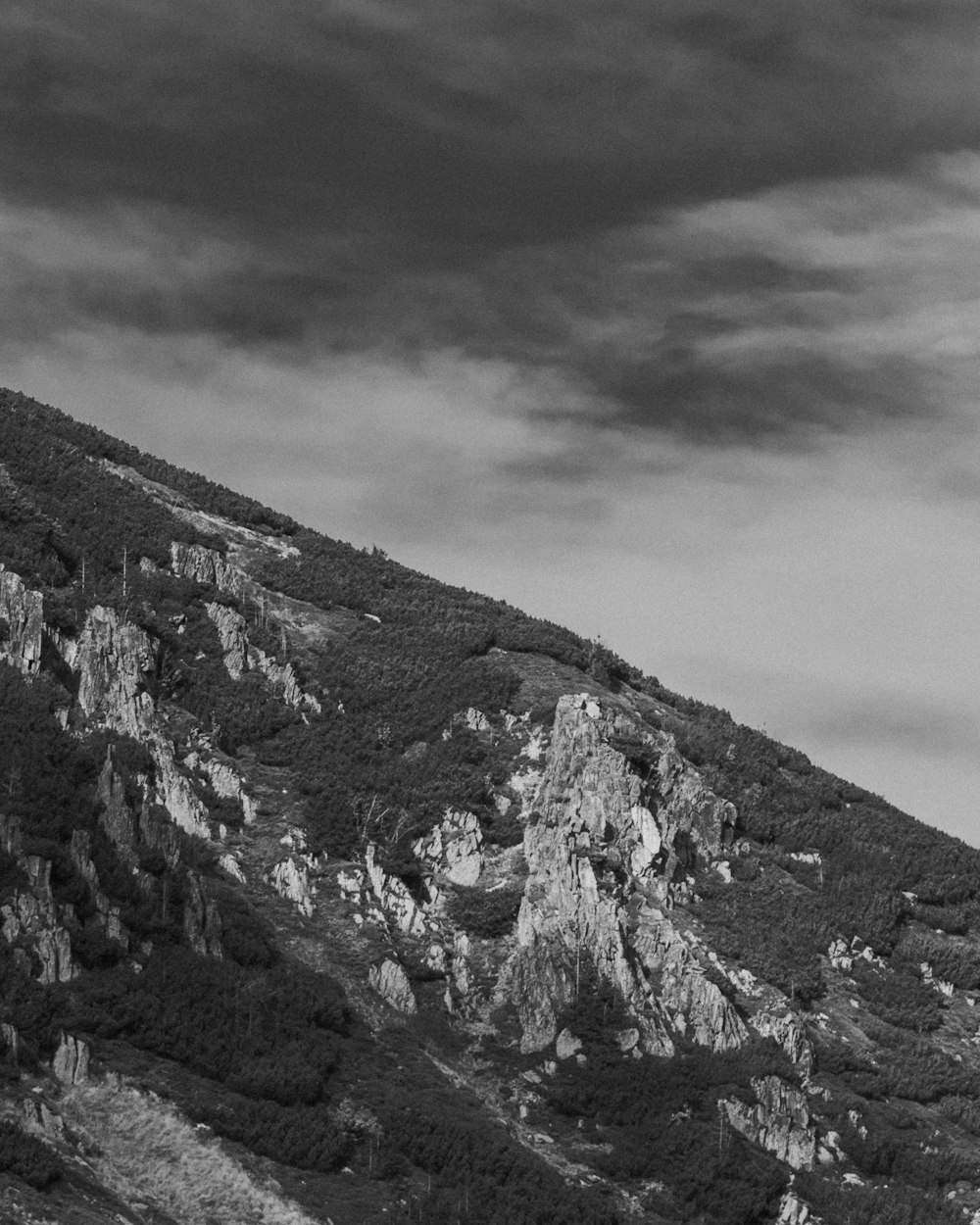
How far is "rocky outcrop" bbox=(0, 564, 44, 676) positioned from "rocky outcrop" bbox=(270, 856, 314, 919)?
10567mm

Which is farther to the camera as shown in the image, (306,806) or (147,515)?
(147,515)

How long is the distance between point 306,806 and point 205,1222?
66.2 feet

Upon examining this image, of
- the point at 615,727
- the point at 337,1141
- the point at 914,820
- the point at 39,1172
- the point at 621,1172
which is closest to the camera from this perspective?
the point at 39,1172

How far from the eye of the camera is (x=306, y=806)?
176ft

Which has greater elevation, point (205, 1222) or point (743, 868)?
point (743, 868)

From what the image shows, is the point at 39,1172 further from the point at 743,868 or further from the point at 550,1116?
the point at 743,868

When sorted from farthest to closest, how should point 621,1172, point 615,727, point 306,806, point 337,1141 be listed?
point 615,727, point 306,806, point 621,1172, point 337,1141

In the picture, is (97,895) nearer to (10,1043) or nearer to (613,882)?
(10,1043)

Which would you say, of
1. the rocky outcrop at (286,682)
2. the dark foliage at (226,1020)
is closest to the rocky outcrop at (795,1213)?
the dark foliage at (226,1020)

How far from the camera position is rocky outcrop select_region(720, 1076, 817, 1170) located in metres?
42.8

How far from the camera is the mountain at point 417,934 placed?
37.6 meters

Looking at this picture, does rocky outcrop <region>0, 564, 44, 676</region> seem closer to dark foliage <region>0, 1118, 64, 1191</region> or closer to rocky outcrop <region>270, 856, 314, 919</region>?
rocky outcrop <region>270, 856, 314, 919</region>

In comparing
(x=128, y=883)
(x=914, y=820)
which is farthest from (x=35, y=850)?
(x=914, y=820)

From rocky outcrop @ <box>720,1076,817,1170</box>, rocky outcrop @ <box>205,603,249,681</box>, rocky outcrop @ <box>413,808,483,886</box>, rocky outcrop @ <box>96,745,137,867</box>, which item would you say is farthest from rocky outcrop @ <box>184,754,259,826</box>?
rocky outcrop @ <box>720,1076,817,1170</box>
